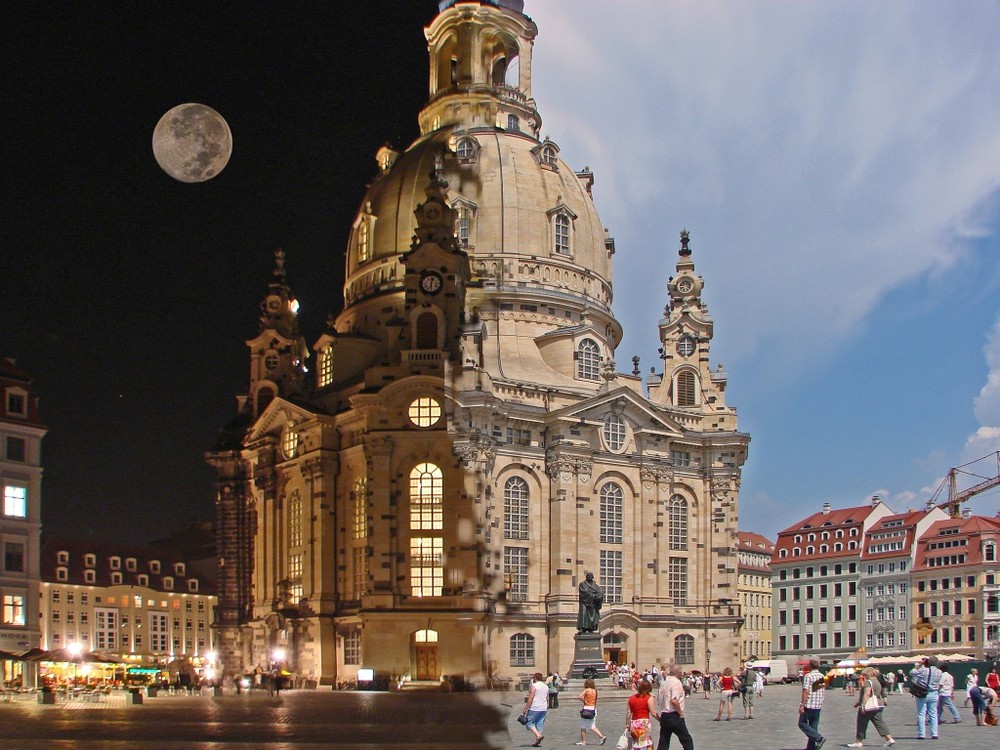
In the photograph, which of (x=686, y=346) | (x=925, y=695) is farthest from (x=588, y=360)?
(x=925, y=695)

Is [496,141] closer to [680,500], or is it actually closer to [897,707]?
[680,500]

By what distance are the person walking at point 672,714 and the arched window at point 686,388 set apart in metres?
59.4

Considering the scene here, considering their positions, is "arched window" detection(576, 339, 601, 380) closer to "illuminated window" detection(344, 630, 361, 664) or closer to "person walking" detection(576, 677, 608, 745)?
"illuminated window" detection(344, 630, 361, 664)

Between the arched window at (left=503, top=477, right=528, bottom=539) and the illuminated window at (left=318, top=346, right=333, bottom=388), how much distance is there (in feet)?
45.0

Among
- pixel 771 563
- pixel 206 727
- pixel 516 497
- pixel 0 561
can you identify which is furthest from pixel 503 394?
pixel 771 563

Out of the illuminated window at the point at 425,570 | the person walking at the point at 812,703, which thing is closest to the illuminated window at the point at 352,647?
the illuminated window at the point at 425,570

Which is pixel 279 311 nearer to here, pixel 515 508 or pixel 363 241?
pixel 363 241

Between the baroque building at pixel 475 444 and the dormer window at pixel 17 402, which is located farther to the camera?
the baroque building at pixel 475 444

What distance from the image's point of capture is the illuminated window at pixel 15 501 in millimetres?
46562

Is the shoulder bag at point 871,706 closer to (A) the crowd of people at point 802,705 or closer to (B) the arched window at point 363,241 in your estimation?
(A) the crowd of people at point 802,705

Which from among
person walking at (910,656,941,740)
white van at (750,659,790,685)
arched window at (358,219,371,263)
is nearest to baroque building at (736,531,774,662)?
white van at (750,659,790,685)

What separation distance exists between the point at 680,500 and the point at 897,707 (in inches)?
1126

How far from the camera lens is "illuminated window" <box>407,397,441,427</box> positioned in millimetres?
68875

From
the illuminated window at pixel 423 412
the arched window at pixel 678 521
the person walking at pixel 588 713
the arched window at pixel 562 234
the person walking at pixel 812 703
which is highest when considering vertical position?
the arched window at pixel 562 234
